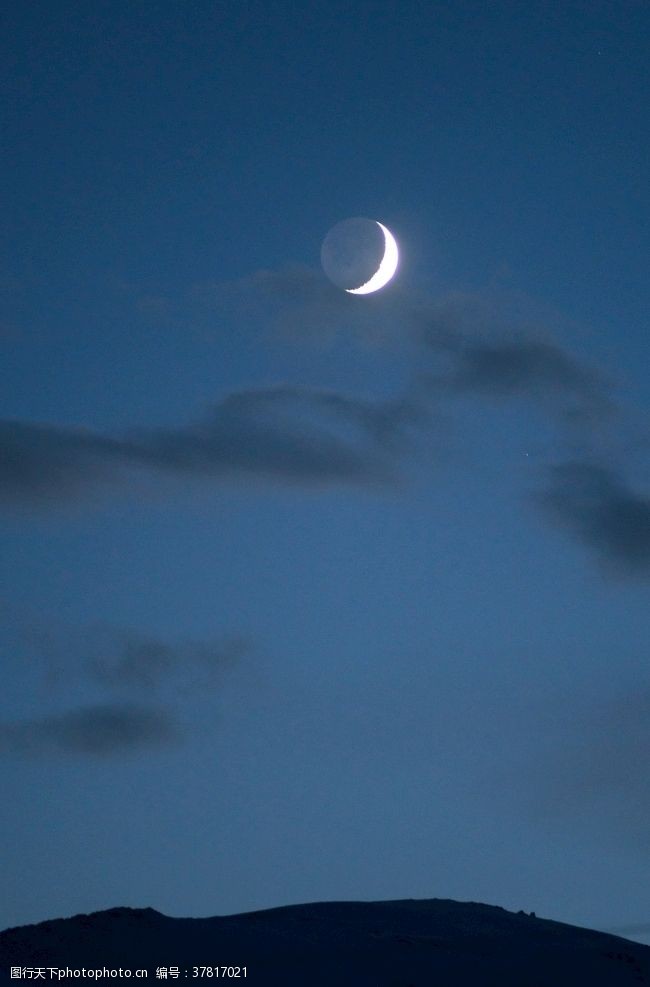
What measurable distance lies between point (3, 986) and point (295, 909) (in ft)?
49.1

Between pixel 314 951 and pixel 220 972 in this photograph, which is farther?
pixel 314 951

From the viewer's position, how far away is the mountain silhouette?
34312mm

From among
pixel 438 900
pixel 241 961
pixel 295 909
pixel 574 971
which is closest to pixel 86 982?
pixel 241 961

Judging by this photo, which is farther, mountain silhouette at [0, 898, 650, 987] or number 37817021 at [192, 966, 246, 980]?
mountain silhouette at [0, 898, 650, 987]

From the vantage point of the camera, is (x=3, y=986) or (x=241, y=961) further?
(x=241, y=961)

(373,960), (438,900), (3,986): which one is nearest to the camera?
(3,986)

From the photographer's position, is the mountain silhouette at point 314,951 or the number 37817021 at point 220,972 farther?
the mountain silhouette at point 314,951

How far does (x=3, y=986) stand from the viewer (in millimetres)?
31453

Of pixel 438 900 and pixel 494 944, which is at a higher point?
pixel 438 900

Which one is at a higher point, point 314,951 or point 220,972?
point 314,951

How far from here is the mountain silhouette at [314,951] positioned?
1351 inches

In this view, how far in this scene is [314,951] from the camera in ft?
121

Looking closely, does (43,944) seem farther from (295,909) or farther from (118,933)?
(295,909)

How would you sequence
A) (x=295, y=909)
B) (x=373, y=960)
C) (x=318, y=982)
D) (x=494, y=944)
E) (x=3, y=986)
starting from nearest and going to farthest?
(x=3, y=986), (x=318, y=982), (x=373, y=960), (x=494, y=944), (x=295, y=909)
